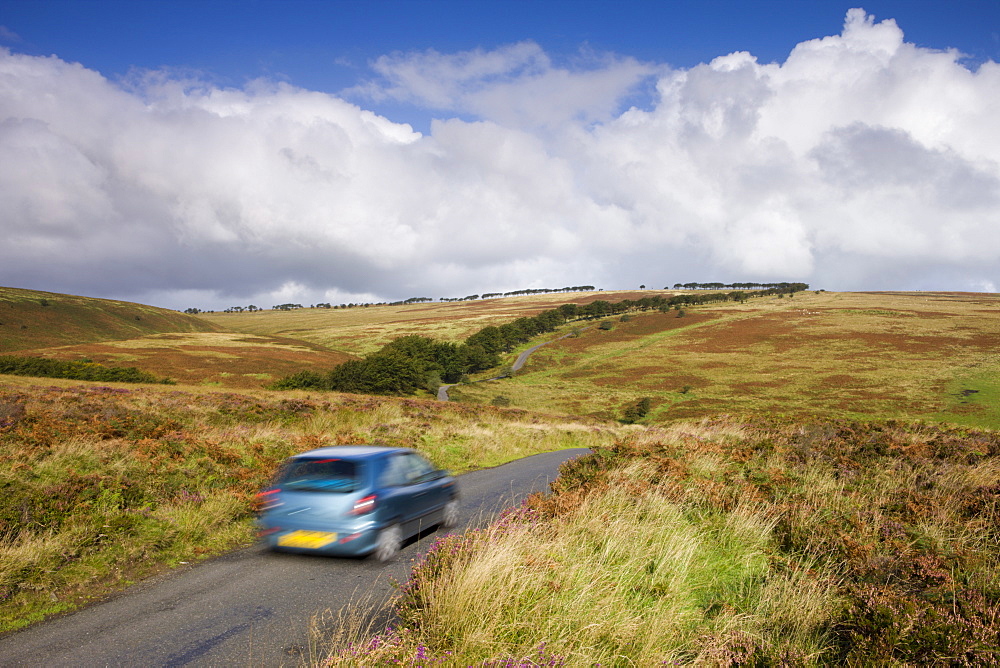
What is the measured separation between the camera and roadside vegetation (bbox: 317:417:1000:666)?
3.92m

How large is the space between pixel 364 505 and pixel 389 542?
0.83 m

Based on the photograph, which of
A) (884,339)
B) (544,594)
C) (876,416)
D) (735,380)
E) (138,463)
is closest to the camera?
(544,594)

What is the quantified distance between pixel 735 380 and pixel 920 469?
64.8 m

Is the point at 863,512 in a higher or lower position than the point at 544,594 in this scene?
lower

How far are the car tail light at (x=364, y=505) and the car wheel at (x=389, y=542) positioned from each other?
1.45ft

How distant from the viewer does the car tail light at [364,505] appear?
24.2ft

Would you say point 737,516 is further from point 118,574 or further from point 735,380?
point 735,380

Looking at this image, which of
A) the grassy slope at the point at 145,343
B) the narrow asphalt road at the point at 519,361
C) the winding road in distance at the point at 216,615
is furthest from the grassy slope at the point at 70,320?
the winding road in distance at the point at 216,615

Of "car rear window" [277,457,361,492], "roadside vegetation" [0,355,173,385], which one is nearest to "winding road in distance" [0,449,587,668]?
"car rear window" [277,457,361,492]

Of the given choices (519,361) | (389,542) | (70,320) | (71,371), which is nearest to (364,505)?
(389,542)

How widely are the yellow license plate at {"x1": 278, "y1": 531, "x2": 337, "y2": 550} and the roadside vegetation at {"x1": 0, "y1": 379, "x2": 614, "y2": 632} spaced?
4.22 feet

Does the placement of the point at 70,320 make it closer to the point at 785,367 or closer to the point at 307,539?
the point at 307,539

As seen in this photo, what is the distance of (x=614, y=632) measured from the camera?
4.15m

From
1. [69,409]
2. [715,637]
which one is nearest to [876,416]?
[715,637]
